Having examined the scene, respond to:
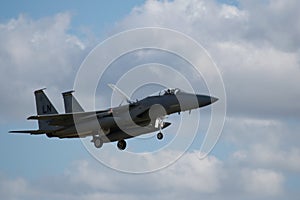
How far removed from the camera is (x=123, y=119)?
79.6 meters

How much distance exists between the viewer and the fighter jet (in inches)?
3024

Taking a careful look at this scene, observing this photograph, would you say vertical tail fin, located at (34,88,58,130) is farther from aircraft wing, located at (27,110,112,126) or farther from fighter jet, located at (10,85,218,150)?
aircraft wing, located at (27,110,112,126)

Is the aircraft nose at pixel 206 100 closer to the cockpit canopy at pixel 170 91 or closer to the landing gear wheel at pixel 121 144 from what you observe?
the cockpit canopy at pixel 170 91

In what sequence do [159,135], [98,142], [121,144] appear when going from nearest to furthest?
[159,135] < [98,142] < [121,144]

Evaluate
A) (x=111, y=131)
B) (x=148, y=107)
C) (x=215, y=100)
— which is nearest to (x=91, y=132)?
(x=111, y=131)

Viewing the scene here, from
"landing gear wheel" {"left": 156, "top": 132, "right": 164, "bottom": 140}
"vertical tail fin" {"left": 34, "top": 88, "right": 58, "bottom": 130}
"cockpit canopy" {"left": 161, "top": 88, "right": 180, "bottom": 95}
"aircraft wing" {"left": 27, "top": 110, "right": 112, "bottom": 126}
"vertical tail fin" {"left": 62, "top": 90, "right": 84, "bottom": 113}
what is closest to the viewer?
"landing gear wheel" {"left": 156, "top": 132, "right": 164, "bottom": 140}

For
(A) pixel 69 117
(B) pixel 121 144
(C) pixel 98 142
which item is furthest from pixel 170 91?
(A) pixel 69 117

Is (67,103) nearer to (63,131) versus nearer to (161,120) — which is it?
(63,131)

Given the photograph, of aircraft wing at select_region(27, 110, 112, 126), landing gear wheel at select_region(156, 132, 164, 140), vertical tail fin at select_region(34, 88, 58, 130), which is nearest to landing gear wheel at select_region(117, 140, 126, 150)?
aircraft wing at select_region(27, 110, 112, 126)

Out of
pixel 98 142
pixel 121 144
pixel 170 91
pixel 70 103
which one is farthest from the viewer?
pixel 70 103

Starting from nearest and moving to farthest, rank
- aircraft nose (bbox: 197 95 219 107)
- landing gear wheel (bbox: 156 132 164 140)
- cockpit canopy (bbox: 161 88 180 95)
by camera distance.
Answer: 1. landing gear wheel (bbox: 156 132 164 140)
2. aircraft nose (bbox: 197 95 219 107)
3. cockpit canopy (bbox: 161 88 180 95)

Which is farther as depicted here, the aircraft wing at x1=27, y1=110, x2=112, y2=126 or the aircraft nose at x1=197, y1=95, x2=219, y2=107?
the aircraft wing at x1=27, y1=110, x2=112, y2=126

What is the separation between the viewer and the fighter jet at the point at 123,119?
76.8 m

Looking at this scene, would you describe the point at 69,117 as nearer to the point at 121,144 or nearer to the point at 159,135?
the point at 121,144
